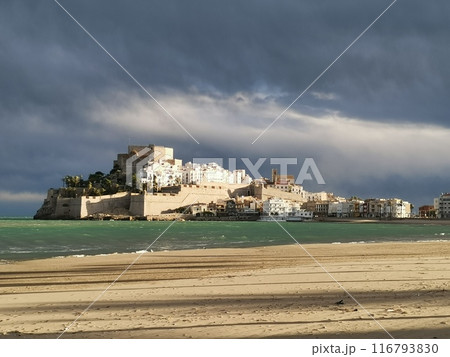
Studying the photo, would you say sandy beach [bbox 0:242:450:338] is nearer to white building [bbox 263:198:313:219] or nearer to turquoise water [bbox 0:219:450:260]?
turquoise water [bbox 0:219:450:260]

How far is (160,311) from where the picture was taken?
22.8 feet

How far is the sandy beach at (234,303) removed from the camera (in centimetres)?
551

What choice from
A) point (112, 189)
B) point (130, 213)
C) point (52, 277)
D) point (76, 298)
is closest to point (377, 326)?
point (76, 298)

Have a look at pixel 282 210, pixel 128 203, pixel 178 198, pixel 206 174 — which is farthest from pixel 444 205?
pixel 128 203

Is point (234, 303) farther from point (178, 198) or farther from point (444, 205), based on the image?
point (444, 205)

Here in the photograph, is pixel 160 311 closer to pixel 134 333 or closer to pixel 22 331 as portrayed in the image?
pixel 134 333

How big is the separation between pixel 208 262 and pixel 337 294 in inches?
325
